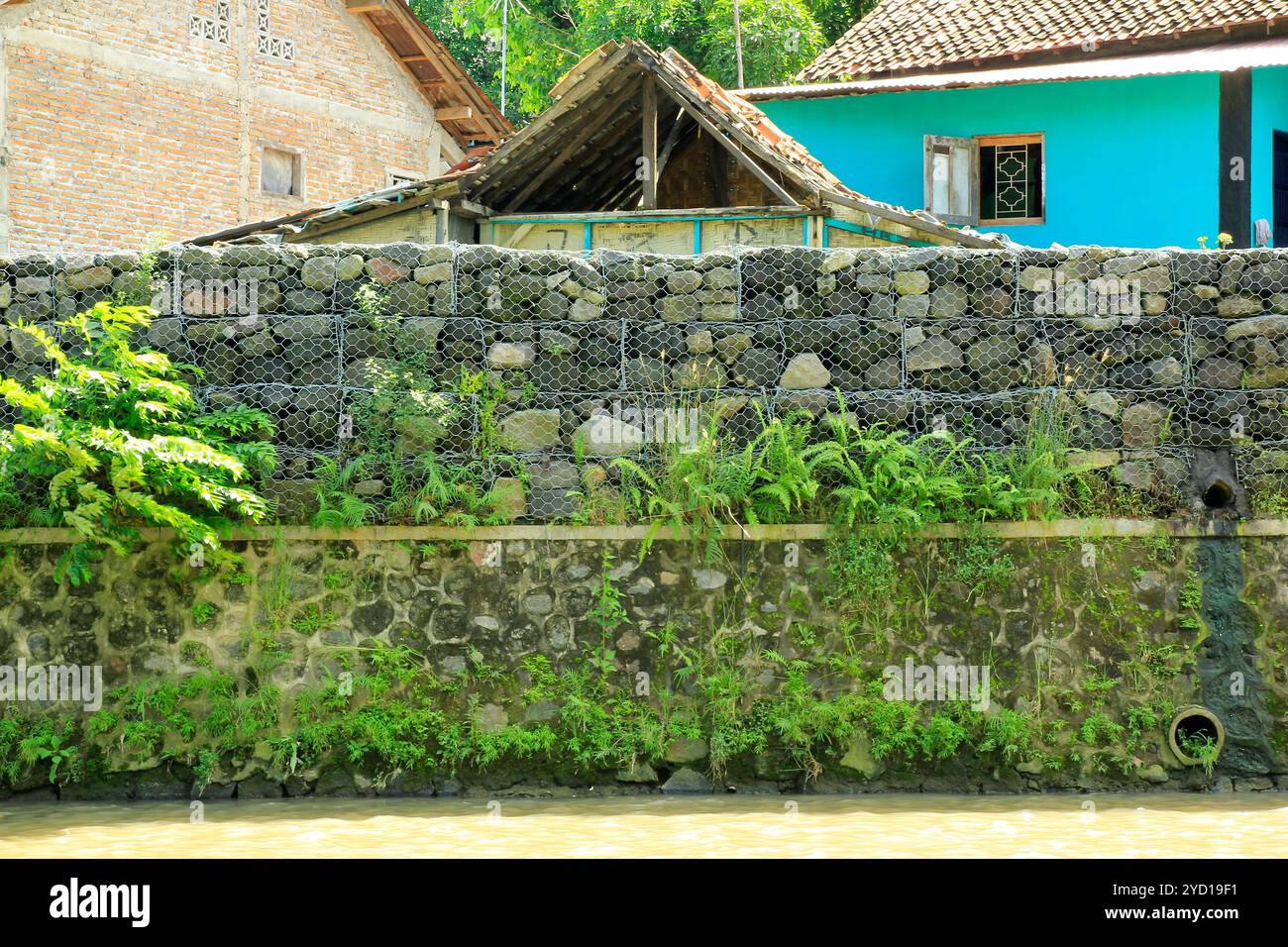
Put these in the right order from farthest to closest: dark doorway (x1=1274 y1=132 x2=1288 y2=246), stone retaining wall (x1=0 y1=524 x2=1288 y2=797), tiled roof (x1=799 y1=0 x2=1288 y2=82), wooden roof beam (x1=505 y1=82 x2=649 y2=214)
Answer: dark doorway (x1=1274 y1=132 x2=1288 y2=246) → tiled roof (x1=799 y1=0 x2=1288 y2=82) → wooden roof beam (x1=505 y1=82 x2=649 y2=214) → stone retaining wall (x1=0 y1=524 x2=1288 y2=797)

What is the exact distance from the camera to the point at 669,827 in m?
7.70

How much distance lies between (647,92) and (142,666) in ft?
23.8

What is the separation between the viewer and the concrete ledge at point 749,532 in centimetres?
891

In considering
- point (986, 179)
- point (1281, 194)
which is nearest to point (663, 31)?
point (986, 179)

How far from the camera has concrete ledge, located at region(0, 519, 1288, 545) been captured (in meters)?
8.91

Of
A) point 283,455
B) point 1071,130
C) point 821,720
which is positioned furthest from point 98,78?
point 821,720

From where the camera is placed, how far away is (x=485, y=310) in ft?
30.3

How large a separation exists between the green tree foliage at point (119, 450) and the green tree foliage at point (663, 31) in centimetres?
1410

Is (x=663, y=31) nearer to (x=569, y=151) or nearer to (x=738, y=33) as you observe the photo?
(x=738, y=33)

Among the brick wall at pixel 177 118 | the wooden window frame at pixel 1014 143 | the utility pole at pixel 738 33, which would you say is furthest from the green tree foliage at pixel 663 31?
the wooden window frame at pixel 1014 143

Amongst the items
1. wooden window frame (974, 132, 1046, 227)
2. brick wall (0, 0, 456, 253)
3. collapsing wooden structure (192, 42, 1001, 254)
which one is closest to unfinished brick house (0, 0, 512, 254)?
brick wall (0, 0, 456, 253)

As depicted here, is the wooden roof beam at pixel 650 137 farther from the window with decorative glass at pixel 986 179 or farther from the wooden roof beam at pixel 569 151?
the window with decorative glass at pixel 986 179

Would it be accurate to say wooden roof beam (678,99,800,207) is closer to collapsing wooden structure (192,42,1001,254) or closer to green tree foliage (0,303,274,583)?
collapsing wooden structure (192,42,1001,254)

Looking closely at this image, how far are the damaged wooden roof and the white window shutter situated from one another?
21.9ft
